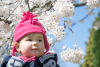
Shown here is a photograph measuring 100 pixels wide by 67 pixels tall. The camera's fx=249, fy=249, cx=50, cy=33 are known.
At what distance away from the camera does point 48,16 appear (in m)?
3.16

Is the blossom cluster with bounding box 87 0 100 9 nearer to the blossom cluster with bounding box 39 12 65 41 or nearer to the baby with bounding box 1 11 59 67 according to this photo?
the blossom cluster with bounding box 39 12 65 41

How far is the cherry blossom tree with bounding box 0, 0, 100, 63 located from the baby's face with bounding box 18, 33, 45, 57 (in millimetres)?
923

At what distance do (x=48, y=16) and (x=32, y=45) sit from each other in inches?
46.5

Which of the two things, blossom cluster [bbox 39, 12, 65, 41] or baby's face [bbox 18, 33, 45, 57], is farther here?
blossom cluster [bbox 39, 12, 65, 41]

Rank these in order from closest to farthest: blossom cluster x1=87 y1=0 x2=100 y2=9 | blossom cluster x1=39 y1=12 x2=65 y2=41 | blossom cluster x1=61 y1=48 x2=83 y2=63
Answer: blossom cluster x1=39 y1=12 x2=65 y2=41, blossom cluster x1=87 y1=0 x2=100 y2=9, blossom cluster x1=61 y1=48 x2=83 y2=63

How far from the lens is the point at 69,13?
292 cm

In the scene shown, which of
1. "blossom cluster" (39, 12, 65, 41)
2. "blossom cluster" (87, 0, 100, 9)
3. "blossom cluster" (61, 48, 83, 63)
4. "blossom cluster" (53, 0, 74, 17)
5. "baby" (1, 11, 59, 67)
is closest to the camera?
"baby" (1, 11, 59, 67)

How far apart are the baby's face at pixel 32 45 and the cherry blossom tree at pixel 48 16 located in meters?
0.92

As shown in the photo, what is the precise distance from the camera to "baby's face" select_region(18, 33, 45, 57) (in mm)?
2029

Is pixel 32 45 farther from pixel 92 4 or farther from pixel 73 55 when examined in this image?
pixel 73 55

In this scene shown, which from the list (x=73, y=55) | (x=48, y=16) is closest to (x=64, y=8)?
(x=48, y=16)

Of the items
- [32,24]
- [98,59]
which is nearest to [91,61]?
[98,59]

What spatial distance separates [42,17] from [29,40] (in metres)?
1.40

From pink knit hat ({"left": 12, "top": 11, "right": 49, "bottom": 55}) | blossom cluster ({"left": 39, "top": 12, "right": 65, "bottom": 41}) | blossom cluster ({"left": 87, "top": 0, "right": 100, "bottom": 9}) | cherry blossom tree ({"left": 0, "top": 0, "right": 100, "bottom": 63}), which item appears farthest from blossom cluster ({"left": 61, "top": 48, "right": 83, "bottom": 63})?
pink knit hat ({"left": 12, "top": 11, "right": 49, "bottom": 55})
